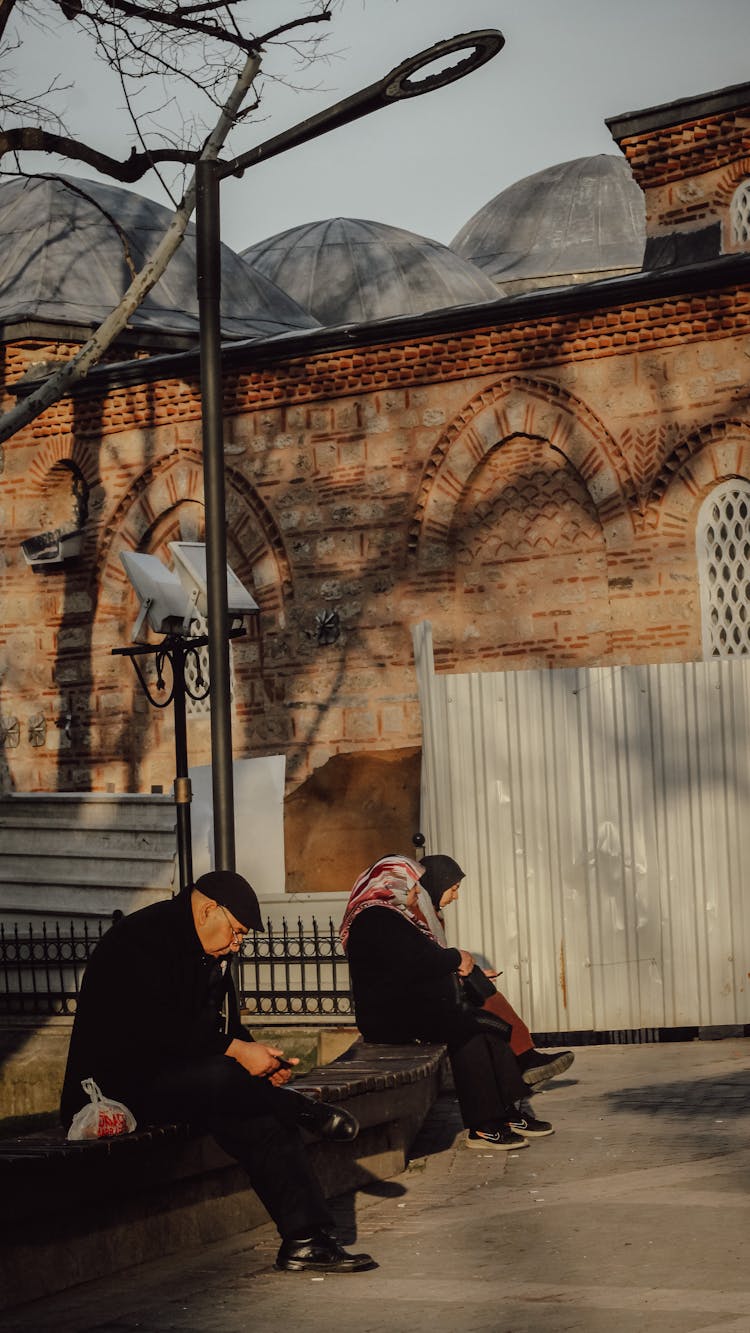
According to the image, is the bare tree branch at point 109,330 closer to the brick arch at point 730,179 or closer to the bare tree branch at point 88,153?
the bare tree branch at point 88,153

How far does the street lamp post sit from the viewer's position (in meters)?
10.7

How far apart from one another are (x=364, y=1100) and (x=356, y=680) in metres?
10.4

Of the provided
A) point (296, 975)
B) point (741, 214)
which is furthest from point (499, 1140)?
point (741, 214)

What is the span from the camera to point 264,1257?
6.77 metres

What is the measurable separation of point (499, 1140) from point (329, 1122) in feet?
7.09

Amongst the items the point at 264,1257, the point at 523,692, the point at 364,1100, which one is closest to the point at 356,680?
the point at 523,692

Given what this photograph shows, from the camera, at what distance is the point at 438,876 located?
954 centimetres

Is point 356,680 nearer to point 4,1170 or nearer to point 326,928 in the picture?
point 326,928

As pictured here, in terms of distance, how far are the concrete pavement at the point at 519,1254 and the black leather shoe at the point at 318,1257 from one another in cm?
4

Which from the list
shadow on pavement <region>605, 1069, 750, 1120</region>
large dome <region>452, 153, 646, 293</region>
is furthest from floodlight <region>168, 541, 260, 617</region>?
large dome <region>452, 153, 646, 293</region>

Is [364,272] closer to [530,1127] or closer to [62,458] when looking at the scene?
[62,458]

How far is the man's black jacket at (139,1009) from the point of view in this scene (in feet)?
21.4

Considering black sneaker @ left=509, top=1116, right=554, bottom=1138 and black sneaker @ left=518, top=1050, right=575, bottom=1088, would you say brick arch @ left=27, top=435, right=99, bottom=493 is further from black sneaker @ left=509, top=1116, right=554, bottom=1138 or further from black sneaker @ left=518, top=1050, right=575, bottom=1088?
black sneaker @ left=509, top=1116, right=554, bottom=1138

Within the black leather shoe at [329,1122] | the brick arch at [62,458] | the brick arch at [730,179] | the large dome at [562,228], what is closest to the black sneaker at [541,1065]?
the black leather shoe at [329,1122]
